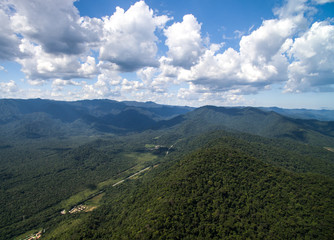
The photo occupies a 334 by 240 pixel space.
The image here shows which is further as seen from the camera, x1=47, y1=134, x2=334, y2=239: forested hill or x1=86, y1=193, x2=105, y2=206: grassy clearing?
x1=86, y1=193, x2=105, y2=206: grassy clearing

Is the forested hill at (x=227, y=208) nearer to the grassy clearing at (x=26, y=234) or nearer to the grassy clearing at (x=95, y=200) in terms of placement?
the grassy clearing at (x=95, y=200)

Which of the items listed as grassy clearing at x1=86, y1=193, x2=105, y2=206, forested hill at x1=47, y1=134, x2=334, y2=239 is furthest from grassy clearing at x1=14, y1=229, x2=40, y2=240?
forested hill at x1=47, y1=134, x2=334, y2=239

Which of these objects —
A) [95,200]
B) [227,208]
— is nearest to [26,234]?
[95,200]

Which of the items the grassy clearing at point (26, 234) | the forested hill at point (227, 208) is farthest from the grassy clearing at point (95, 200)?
the forested hill at point (227, 208)

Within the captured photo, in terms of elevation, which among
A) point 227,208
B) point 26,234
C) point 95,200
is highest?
point 227,208

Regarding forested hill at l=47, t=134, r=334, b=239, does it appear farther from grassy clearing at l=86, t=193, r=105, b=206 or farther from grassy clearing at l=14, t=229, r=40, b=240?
grassy clearing at l=14, t=229, r=40, b=240

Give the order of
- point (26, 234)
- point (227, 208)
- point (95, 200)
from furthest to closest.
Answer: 1. point (95, 200)
2. point (26, 234)
3. point (227, 208)

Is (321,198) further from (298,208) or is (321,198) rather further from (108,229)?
(108,229)

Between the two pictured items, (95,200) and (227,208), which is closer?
(227,208)

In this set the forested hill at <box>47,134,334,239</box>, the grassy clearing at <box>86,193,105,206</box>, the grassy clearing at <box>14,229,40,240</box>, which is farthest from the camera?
the grassy clearing at <box>86,193,105,206</box>

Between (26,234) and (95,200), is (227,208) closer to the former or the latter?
(95,200)

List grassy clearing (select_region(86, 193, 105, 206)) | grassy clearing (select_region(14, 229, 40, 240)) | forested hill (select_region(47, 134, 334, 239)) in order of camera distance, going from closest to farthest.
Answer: forested hill (select_region(47, 134, 334, 239))
grassy clearing (select_region(14, 229, 40, 240))
grassy clearing (select_region(86, 193, 105, 206))

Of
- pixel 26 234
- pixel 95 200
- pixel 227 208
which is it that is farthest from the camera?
pixel 95 200
